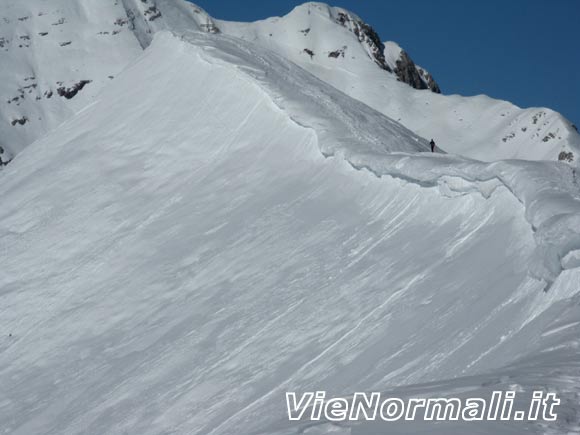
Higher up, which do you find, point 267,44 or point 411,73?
point 267,44

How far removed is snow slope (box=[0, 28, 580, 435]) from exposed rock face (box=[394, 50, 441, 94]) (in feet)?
411

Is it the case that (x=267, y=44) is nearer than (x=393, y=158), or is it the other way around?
(x=393, y=158)

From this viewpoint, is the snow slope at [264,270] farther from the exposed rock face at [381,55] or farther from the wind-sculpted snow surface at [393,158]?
the exposed rock face at [381,55]

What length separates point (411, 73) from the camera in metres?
148

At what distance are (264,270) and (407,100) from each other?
109 meters

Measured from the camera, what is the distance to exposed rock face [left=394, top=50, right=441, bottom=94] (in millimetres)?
145500

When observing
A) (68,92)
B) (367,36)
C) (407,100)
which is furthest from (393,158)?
(367,36)

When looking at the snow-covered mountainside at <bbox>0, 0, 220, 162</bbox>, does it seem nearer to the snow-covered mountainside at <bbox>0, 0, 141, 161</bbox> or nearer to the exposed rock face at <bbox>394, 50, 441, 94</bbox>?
the snow-covered mountainside at <bbox>0, 0, 141, 161</bbox>

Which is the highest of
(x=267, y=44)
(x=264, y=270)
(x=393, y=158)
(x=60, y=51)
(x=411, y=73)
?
(x=393, y=158)

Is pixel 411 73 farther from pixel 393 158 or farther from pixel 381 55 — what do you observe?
pixel 393 158

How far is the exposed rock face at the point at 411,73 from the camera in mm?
145500

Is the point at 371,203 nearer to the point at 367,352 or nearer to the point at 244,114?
the point at 367,352

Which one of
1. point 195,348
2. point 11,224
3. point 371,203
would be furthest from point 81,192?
point 195,348

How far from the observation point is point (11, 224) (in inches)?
728
